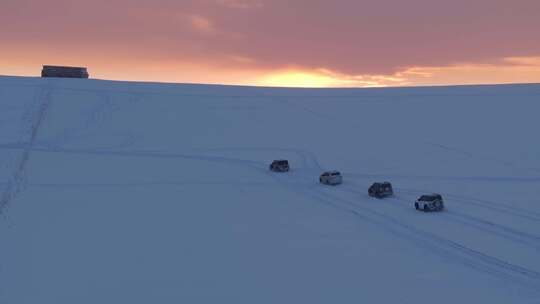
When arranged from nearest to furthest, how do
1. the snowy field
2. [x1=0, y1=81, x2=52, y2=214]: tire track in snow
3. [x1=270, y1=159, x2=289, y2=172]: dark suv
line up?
1. the snowy field
2. [x1=0, y1=81, x2=52, y2=214]: tire track in snow
3. [x1=270, y1=159, x2=289, y2=172]: dark suv

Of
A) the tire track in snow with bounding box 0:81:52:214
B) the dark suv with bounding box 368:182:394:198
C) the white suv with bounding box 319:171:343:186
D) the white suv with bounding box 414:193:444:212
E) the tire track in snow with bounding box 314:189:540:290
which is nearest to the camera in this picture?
the tire track in snow with bounding box 314:189:540:290

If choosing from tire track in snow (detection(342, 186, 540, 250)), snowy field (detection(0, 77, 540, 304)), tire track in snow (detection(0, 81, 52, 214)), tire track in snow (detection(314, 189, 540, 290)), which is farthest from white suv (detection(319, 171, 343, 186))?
tire track in snow (detection(0, 81, 52, 214))

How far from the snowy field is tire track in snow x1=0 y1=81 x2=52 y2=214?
0.62 feet

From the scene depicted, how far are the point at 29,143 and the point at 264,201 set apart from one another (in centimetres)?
2477

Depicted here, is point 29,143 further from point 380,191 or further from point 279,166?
point 380,191

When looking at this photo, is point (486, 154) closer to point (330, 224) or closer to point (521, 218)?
point (521, 218)

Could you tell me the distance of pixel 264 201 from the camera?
30.7 meters

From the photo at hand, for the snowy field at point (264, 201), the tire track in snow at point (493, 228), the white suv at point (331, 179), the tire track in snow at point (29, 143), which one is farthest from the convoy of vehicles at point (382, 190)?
the tire track in snow at point (29, 143)

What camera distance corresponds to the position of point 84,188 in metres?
33.3

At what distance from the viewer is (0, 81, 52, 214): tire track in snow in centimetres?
3088

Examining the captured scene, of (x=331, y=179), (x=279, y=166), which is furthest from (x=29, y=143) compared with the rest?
(x=331, y=179)

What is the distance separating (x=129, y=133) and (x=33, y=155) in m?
11.5

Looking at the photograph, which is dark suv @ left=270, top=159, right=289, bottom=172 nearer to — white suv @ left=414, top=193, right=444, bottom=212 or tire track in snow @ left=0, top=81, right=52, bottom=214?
white suv @ left=414, top=193, right=444, bottom=212

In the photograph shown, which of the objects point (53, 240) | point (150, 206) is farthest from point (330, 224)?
point (53, 240)
